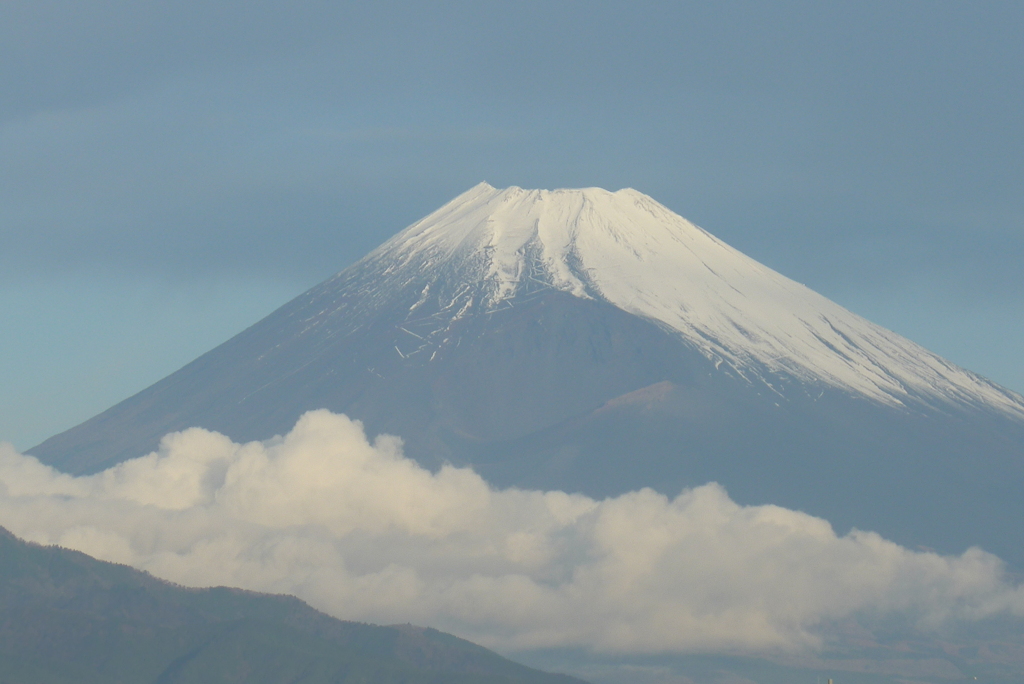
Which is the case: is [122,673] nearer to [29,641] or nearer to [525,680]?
[29,641]

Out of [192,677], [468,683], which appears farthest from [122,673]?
[468,683]

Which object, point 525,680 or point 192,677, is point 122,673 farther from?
point 525,680

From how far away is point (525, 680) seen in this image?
200 meters

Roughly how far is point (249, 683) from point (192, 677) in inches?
226

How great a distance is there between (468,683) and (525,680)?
23.0ft

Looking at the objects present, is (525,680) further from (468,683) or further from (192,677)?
(192,677)

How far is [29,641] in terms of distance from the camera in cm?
19988

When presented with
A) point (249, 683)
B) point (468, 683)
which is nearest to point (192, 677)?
point (249, 683)

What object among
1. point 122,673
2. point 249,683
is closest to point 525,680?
point 249,683

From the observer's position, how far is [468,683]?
196 meters

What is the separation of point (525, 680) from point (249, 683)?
2772cm

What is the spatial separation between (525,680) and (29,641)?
50051mm

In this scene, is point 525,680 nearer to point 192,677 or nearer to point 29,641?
point 192,677

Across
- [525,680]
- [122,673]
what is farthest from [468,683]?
[122,673]
